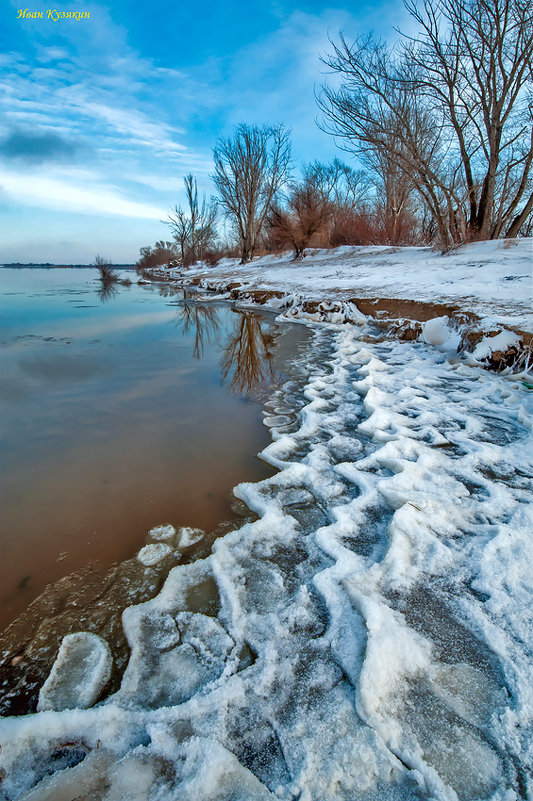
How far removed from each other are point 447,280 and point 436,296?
122 cm

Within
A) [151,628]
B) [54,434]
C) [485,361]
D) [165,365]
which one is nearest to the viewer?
[151,628]

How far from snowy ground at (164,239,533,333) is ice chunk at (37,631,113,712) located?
425 cm

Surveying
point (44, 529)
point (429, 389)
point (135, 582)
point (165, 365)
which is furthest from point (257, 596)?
point (165, 365)

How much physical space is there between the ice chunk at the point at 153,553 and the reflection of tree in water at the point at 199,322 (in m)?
3.34

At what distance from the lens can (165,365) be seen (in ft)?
13.3

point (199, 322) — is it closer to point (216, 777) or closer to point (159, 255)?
point (216, 777)

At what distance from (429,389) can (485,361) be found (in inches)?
37.8

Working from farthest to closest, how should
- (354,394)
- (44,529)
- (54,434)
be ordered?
(354,394) < (54,434) < (44,529)

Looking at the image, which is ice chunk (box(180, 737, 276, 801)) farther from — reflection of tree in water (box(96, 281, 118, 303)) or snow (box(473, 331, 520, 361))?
reflection of tree in water (box(96, 281, 118, 303))

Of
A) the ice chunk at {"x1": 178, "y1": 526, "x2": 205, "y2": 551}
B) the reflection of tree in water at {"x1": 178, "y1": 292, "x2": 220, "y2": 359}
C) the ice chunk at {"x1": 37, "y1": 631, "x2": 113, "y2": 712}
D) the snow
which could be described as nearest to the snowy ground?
the snow

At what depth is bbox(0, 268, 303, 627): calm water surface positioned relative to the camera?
143 centimetres

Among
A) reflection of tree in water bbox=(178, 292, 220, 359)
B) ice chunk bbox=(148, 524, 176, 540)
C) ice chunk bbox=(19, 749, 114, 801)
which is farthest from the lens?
reflection of tree in water bbox=(178, 292, 220, 359)

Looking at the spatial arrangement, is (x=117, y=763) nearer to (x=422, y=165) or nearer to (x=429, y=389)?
(x=429, y=389)

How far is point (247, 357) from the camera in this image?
4.58m
